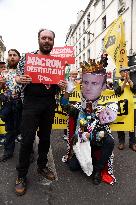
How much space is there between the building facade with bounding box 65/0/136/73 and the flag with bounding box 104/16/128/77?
8267 millimetres

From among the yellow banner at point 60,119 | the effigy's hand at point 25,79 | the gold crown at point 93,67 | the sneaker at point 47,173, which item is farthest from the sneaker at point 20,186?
the yellow banner at point 60,119

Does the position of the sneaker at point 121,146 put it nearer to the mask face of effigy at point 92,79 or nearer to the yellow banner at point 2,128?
the mask face of effigy at point 92,79

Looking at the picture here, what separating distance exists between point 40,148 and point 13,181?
1.80ft

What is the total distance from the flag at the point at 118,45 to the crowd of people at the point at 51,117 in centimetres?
134

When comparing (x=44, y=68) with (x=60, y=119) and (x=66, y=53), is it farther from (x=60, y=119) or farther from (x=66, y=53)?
(x=66, y=53)

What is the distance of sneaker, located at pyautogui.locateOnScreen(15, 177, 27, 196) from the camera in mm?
3646

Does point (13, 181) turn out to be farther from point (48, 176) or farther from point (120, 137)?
point (120, 137)

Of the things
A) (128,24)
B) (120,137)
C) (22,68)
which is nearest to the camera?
(22,68)

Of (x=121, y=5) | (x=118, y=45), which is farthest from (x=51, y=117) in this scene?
(x=121, y=5)

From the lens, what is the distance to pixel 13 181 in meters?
4.00

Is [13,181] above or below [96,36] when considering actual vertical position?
below

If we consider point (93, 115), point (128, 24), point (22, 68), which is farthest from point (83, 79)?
point (128, 24)

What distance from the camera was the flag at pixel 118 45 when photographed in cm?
590

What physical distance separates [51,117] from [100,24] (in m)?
25.2
